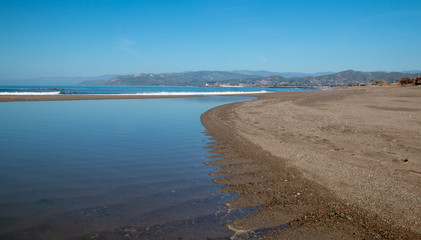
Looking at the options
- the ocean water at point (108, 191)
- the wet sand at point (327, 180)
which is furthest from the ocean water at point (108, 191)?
the wet sand at point (327, 180)

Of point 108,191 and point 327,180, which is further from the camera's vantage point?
point 327,180

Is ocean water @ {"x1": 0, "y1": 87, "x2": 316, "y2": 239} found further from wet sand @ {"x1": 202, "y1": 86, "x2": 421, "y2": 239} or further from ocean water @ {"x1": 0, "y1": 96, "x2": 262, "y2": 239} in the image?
wet sand @ {"x1": 202, "y1": 86, "x2": 421, "y2": 239}

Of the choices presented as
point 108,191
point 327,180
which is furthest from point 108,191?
point 327,180

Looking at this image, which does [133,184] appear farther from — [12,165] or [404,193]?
[404,193]

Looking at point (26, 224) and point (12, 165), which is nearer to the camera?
point (26, 224)

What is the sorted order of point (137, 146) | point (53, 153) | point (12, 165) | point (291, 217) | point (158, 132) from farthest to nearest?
point (158, 132)
point (137, 146)
point (53, 153)
point (12, 165)
point (291, 217)

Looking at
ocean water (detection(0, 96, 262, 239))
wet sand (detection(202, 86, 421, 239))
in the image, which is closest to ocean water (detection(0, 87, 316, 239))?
ocean water (detection(0, 96, 262, 239))

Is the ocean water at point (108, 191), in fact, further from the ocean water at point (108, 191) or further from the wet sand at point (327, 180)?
the wet sand at point (327, 180)

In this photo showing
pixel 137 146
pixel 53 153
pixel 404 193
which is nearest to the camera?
pixel 404 193

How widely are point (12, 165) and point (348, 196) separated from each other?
253 inches

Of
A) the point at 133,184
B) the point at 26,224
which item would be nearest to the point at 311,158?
the point at 133,184

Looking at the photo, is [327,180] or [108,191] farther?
[327,180]

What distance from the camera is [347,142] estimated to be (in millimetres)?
7969

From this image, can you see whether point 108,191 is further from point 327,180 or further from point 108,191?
point 327,180
